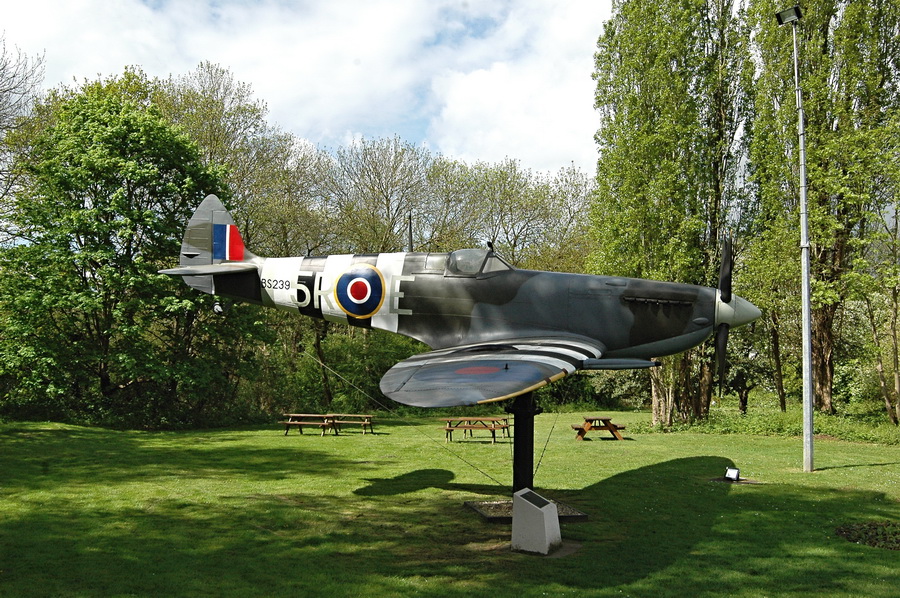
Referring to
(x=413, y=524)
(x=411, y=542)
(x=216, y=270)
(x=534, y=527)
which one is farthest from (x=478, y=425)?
(x=534, y=527)

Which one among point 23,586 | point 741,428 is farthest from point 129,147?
point 741,428

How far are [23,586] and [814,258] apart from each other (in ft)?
73.6

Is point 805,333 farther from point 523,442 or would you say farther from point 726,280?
point 523,442

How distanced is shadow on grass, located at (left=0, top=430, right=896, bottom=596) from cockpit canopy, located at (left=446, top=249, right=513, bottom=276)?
141 inches

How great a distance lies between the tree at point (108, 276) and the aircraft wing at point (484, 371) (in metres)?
15.3

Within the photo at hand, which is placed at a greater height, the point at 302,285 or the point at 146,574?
the point at 302,285

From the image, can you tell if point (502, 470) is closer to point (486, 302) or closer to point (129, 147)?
point (486, 302)

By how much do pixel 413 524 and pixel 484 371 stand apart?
116 inches

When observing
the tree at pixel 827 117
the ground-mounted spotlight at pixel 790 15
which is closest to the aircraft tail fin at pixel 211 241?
the ground-mounted spotlight at pixel 790 15

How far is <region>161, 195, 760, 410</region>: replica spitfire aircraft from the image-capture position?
8.04m

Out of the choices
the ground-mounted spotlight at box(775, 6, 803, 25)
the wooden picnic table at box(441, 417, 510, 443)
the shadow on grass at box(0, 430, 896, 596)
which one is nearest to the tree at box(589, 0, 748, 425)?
the wooden picnic table at box(441, 417, 510, 443)

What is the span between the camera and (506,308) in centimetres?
888

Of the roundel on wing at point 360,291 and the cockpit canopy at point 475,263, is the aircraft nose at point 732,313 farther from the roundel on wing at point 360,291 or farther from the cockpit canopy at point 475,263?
the roundel on wing at point 360,291

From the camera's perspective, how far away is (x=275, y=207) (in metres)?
27.3
